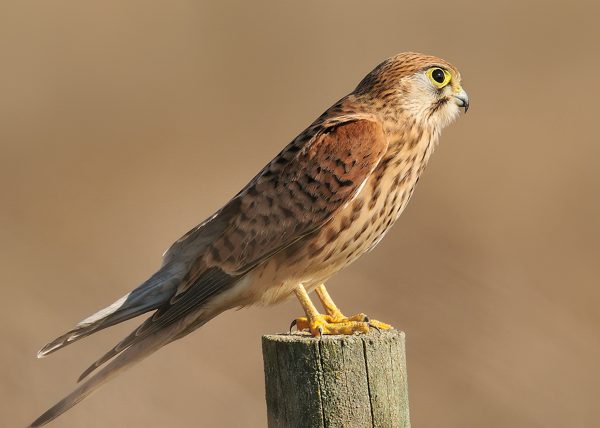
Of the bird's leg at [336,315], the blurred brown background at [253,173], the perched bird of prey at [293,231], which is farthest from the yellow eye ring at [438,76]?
the blurred brown background at [253,173]

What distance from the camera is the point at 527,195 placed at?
9547mm

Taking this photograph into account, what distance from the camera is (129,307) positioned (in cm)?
479

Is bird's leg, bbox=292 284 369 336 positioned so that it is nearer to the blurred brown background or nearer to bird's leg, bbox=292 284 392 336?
bird's leg, bbox=292 284 392 336

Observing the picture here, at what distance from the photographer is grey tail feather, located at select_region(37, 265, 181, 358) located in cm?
457

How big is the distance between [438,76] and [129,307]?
1814 millimetres

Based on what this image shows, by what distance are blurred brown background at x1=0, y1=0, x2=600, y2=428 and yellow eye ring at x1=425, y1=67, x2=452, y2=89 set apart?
9.79ft

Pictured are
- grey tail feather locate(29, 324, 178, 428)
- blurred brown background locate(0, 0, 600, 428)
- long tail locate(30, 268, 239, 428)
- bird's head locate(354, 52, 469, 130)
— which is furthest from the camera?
blurred brown background locate(0, 0, 600, 428)

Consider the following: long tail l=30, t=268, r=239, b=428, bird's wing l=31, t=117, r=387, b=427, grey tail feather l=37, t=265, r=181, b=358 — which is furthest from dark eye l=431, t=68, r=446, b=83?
grey tail feather l=37, t=265, r=181, b=358

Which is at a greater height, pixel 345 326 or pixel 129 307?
pixel 129 307

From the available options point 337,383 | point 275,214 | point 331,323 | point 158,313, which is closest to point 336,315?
point 331,323

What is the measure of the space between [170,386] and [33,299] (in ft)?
5.35

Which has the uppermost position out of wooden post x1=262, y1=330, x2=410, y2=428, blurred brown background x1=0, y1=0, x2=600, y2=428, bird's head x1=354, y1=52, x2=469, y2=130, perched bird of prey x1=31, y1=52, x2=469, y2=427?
blurred brown background x1=0, y1=0, x2=600, y2=428

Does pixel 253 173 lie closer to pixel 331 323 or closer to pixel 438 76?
pixel 438 76

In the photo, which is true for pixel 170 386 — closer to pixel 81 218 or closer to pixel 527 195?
pixel 81 218
